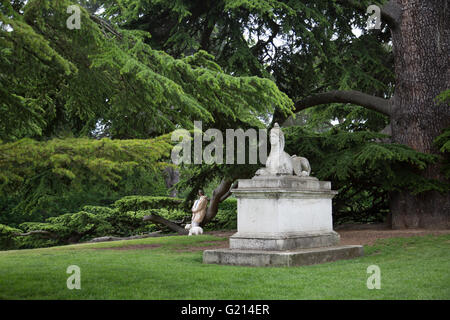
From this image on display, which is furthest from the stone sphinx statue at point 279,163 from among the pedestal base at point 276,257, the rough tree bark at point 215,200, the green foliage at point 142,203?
the green foliage at point 142,203

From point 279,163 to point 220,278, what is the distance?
3187 millimetres

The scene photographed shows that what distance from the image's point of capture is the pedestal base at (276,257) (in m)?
8.55

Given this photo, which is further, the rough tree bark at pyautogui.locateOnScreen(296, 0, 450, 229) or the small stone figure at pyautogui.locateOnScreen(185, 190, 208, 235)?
the small stone figure at pyautogui.locateOnScreen(185, 190, 208, 235)

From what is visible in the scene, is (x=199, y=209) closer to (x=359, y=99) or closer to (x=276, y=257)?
(x=359, y=99)

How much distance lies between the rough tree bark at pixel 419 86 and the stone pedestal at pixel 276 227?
485 cm

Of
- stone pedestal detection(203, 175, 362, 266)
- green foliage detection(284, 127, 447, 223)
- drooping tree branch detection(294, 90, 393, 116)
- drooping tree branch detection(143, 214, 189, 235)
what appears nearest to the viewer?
stone pedestal detection(203, 175, 362, 266)

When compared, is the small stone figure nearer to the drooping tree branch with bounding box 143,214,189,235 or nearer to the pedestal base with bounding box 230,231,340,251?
the drooping tree branch with bounding box 143,214,189,235

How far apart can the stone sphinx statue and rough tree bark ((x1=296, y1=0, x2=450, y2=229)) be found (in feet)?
17.5

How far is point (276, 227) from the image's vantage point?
9195mm

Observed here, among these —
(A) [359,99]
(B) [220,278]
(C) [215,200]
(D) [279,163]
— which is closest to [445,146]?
(A) [359,99]

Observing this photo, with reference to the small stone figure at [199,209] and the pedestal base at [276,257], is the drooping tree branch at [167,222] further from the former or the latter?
the pedestal base at [276,257]

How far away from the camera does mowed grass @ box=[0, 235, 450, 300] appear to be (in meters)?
6.15

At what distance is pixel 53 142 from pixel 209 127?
7.24 metres

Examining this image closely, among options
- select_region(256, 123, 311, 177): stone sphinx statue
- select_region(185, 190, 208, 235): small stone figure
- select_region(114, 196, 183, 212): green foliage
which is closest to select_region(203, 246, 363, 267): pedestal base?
select_region(256, 123, 311, 177): stone sphinx statue
